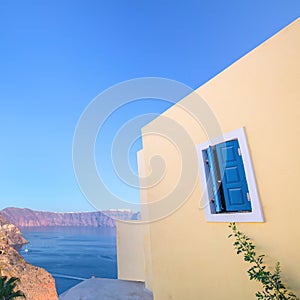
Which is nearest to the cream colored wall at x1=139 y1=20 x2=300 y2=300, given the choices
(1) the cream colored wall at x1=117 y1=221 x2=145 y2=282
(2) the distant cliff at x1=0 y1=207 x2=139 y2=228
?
(1) the cream colored wall at x1=117 y1=221 x2=145 y2=282

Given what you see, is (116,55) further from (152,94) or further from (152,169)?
(152,169)

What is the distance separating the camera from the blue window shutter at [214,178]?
9.66 feet

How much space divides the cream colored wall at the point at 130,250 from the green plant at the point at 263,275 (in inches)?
186

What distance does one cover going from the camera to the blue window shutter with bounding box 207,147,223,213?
2.94m

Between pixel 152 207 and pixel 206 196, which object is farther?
pixel 152 207

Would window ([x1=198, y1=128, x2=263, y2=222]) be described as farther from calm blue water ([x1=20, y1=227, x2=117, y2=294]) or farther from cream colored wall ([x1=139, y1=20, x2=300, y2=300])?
calm blue water ([x1=20, y1=227, x2=117, y2=294])

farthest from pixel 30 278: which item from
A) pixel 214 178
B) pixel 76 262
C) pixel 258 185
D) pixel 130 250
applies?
pixel 76 262

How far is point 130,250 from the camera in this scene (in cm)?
725

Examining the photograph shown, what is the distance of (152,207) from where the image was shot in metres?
4.29

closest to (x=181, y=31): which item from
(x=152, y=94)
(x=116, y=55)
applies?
(x=116, y=55)

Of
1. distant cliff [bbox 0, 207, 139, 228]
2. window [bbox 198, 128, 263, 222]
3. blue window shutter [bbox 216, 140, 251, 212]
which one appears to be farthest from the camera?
distant cliff [bbox 0, 207, 139, 228]

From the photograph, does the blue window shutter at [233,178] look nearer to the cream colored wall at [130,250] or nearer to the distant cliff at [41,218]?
the cream colored wall at [130,250]

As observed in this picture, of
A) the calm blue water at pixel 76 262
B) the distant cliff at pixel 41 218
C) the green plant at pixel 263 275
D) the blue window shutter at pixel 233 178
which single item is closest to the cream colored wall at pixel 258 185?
the green plant at pixel 263 275

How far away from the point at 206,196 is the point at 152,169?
167cm
